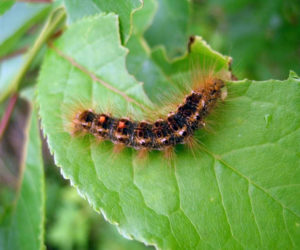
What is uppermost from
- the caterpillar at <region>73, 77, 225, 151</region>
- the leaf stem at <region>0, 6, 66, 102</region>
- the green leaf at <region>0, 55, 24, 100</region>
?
the leaf stem at <region>0, 6, 66, 102</region>

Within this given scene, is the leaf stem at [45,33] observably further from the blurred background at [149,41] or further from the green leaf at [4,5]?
the green leaf at [4,5]

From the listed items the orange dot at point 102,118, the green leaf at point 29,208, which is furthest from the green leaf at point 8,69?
the orange dot at point 102,118

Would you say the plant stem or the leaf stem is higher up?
the leaf stem

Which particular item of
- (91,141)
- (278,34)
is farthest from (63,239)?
(278,34)

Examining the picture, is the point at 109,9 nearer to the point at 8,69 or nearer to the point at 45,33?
the point at 45,33

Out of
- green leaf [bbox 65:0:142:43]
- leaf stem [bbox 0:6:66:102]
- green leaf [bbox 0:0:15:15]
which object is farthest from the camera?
leaf stem [bbox 0:6:66:102]

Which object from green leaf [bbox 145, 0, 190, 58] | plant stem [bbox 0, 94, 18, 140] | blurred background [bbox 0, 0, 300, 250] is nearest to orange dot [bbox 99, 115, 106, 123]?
blurred background [bbox 0, 0, 300, 250]

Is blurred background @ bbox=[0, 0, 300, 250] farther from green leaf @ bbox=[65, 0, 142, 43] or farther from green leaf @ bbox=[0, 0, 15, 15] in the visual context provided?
green leaf @ bbox=[65, 0, 142, 43]

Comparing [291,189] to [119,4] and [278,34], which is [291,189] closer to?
[119,4]
